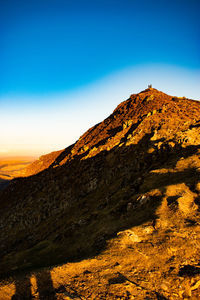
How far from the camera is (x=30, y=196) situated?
33812 millimetres

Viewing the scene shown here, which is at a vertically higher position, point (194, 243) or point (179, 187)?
point (179, 187)

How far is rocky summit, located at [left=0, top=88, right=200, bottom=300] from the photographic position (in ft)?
22.9

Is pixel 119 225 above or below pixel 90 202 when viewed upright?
above

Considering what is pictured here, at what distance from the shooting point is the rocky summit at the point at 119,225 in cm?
698

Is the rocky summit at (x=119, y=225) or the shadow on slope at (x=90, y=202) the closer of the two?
the rocky summit at (x=119, y=225)

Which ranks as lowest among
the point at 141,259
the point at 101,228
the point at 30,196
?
the point at 30,196

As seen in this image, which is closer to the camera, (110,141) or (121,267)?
(121,267)

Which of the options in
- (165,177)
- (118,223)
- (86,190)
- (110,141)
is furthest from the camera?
(110,141)

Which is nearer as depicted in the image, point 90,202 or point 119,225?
point 119,225

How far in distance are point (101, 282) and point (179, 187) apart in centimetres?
972

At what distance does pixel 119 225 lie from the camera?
1269cm

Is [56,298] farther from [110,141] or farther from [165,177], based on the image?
[110,141]

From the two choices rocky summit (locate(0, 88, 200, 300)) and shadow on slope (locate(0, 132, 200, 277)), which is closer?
rocky summit (locate(0, 88, 200, 300))

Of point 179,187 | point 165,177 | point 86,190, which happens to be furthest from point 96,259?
point 86,190
